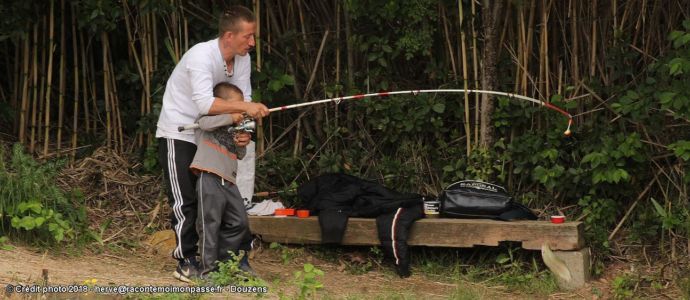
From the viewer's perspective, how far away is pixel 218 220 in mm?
5852

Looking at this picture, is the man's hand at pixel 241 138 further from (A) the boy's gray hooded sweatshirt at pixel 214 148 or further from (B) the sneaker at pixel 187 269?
(B) the sneaker at pixel 187 269

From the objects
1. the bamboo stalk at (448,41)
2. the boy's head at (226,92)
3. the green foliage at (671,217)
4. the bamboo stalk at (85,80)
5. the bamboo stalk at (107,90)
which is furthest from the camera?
the bamboo stalk at (85,80)

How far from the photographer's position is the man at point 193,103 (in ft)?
18.6

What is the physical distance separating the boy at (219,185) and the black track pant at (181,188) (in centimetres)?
11

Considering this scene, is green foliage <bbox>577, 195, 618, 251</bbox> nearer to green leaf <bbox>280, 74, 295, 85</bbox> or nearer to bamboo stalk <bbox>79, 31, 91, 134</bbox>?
green leaf <bbox>280, 74, 295, 85</bbox>

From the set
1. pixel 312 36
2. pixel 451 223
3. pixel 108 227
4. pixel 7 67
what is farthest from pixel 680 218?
pixel 7 67

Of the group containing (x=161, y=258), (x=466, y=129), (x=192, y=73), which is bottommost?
(x=161, y=258)

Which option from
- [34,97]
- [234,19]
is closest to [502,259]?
[234,19]

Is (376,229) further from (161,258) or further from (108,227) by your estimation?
(108,227)

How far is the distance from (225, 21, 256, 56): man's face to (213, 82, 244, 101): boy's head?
188 mm

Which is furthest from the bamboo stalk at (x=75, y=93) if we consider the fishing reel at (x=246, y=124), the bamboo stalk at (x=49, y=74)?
the fishing reel at (x=246, y=124)

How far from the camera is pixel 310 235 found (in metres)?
7.04

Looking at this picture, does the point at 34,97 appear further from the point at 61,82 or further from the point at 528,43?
the point at 528,43

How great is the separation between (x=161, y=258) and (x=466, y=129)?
219cm
